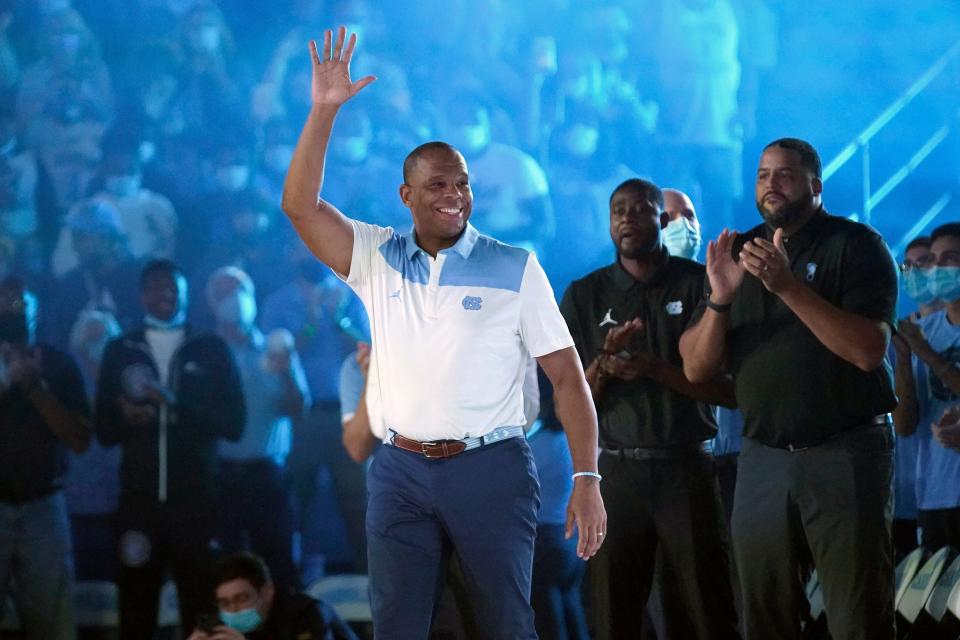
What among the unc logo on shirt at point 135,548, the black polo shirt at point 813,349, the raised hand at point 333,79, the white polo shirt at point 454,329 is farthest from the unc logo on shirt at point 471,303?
the unc logo on shirt at point 135,548

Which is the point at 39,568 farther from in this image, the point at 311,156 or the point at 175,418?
the point at 311,156

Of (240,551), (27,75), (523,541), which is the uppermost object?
(27,75)

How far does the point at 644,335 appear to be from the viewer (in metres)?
4.19

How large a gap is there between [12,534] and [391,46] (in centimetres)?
295

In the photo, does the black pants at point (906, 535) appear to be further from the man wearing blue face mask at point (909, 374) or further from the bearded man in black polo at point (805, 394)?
the bearded man in black polo at point (805, 394)

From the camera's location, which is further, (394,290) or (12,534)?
(12,534)

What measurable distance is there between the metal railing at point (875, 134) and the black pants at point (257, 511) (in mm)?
2966

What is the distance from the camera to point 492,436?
115 inches

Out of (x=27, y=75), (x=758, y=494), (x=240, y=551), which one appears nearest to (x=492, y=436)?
(x=758, y=494)

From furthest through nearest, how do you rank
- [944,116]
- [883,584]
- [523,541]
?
[944,116], [883,584], [523,541]

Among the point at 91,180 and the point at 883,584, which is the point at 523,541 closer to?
the point at 883,584

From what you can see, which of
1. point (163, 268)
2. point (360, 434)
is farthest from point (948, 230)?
point (163, 268)

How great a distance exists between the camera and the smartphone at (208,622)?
14.9 feet

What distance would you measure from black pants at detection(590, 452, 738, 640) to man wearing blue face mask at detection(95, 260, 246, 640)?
226 cm
